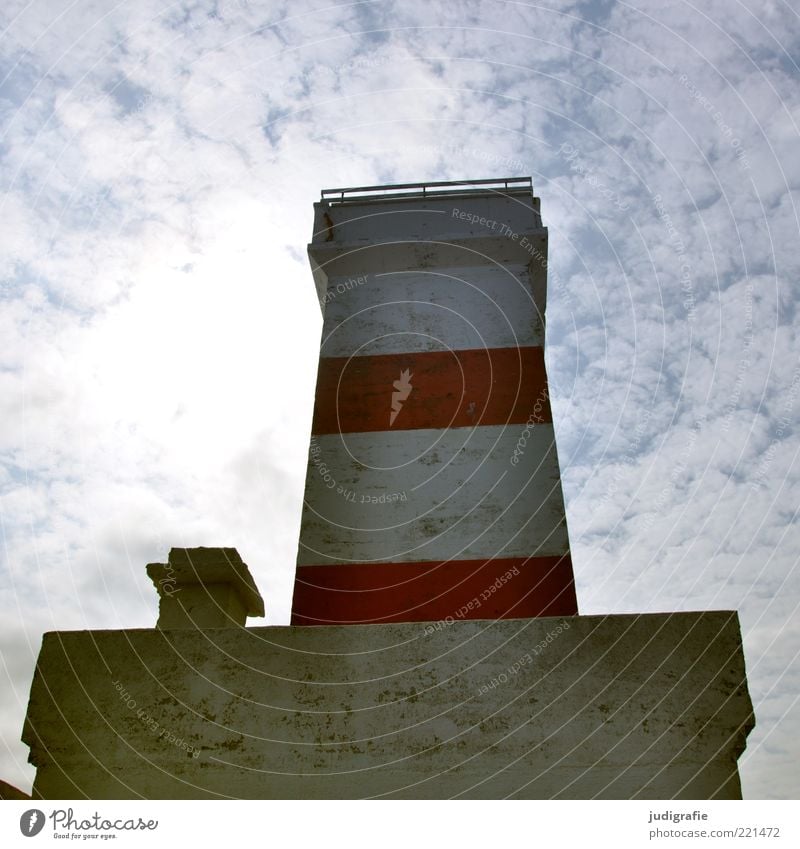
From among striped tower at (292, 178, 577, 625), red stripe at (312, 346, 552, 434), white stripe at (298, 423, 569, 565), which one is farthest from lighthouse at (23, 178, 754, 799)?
red stripe at (312, 346, 552, 434)

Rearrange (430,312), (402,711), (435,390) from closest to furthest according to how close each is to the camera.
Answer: (402,711) < (435,390) < (430,312)

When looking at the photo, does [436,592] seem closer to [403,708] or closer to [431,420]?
[431,420]

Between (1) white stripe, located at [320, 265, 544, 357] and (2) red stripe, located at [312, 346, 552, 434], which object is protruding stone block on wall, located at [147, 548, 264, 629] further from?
(1) white stripe, located at [320, 265, 544, 357]

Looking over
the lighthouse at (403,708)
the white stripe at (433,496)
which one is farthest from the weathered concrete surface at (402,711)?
the white stripe at (433,496)

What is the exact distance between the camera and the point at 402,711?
3045 mm

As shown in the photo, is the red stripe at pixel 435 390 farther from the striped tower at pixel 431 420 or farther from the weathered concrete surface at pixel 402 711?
the weathered concrete surface at pixel 402 711

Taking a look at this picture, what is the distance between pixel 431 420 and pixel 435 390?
318 millimetres

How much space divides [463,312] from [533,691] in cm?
390

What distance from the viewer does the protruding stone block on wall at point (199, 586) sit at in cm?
462

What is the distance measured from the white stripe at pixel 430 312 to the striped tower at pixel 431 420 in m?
0.01

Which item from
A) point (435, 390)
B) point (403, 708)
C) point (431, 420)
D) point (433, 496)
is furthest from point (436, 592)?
point (435, 390)

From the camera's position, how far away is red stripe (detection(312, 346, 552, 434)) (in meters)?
5.56

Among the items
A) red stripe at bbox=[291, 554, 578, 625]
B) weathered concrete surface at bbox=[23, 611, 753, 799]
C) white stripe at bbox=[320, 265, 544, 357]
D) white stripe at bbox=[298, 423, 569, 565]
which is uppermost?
white stripe at bbox=[320, 265, 544, 357]

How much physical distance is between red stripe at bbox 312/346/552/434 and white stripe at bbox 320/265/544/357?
125 mm
